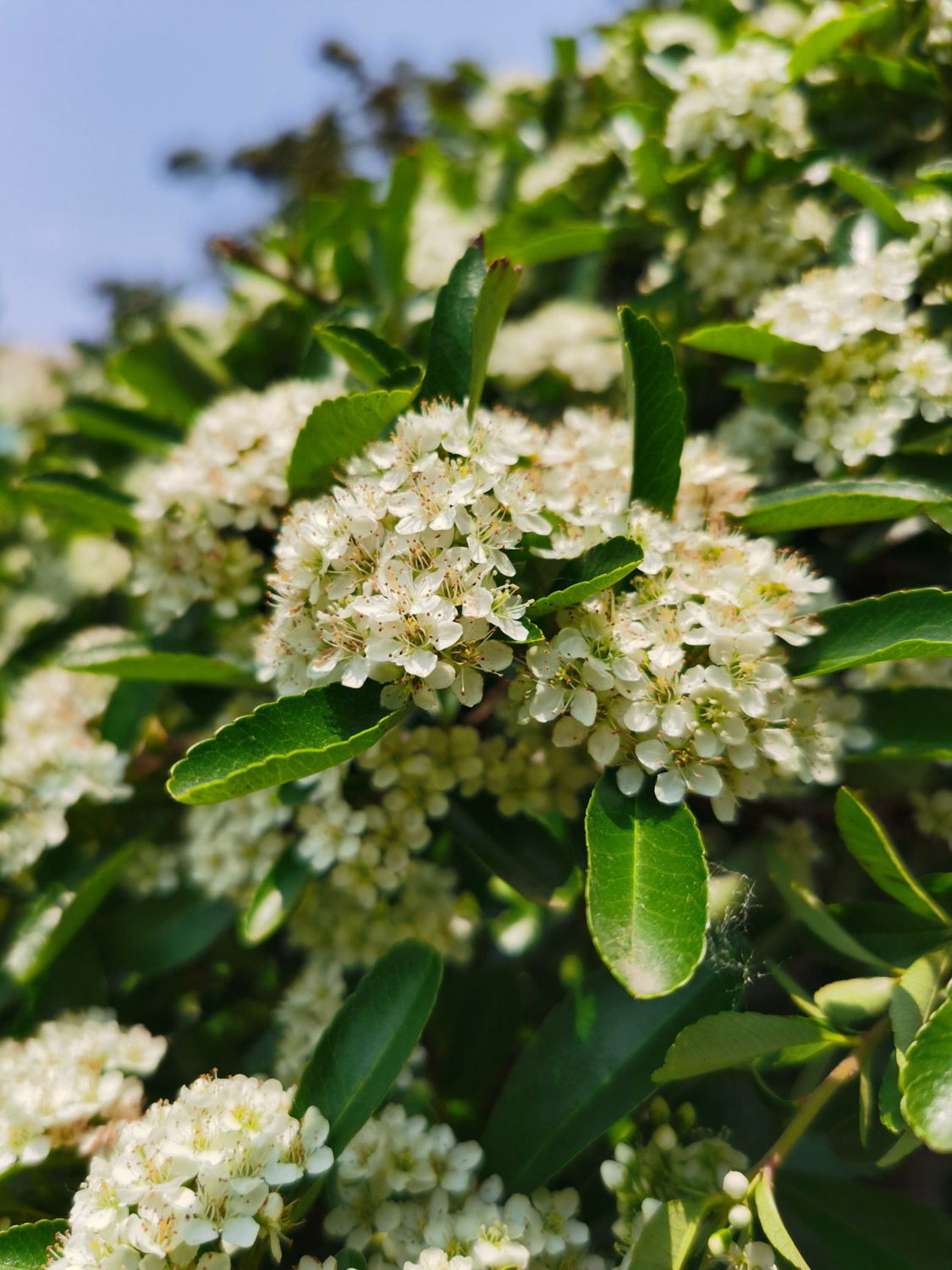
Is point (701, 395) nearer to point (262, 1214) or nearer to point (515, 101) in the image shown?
point (515, 101)

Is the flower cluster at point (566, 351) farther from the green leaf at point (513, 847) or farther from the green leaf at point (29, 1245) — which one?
the green leaf at point (29, 1245)

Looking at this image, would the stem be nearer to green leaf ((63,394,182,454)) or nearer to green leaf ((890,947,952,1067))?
green leaf ((890,947,952,1067))

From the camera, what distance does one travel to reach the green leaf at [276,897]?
1.38 metres

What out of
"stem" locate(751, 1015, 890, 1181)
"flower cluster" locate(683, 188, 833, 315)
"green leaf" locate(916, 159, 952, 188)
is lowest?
"stem" locate(751, 1015, 890, 1181)

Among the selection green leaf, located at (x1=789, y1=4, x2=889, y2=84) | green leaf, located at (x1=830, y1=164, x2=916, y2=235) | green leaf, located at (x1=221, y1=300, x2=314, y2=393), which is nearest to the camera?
green leaf, located at (x1=830, y1=164, x2=916, y2=235)

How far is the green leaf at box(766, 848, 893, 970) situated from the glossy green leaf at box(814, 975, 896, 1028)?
3cm

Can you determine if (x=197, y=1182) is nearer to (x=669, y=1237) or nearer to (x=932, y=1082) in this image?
(x=669, y=1237)

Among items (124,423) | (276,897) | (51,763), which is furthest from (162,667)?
(124,423)

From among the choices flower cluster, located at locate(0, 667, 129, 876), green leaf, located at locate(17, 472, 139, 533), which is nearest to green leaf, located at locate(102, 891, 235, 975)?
flower cluster, located at locate(0, 667, 129, 876)

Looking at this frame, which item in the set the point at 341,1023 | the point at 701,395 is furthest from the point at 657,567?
the point at 701,395

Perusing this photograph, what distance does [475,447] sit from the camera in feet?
3.77

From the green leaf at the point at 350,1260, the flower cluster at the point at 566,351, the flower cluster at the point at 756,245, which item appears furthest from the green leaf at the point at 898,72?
the green leaf at the point at 350,1260

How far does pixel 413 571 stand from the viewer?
108cm

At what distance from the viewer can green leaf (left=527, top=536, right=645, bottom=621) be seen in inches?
40.2
